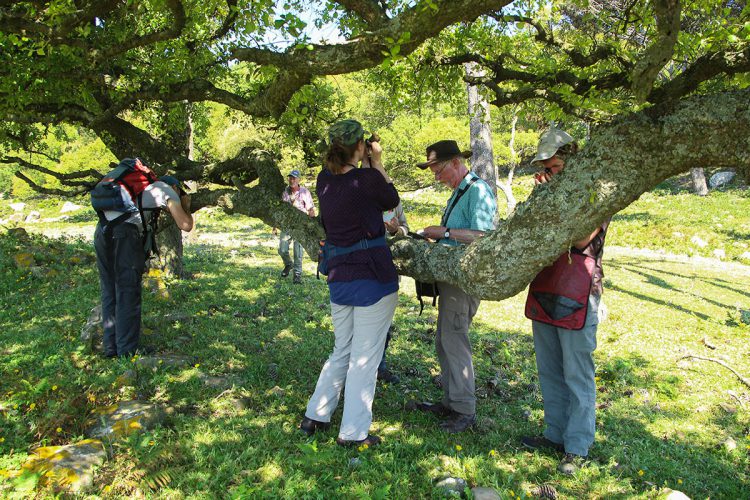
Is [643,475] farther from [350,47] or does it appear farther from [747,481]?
[350,47]

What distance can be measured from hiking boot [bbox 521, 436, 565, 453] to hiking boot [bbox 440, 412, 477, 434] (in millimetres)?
508

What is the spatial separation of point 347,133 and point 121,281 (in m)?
3.59

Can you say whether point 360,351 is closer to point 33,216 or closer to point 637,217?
point 637,217

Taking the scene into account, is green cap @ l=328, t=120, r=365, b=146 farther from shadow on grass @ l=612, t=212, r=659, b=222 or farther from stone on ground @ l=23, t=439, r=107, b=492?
shadow on grass @ l=612, t=212, r=659, b=222

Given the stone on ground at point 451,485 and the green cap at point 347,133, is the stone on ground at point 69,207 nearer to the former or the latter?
the green cap at point 347,133

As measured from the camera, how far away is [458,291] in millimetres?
4730

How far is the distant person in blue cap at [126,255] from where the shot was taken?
5871 mm

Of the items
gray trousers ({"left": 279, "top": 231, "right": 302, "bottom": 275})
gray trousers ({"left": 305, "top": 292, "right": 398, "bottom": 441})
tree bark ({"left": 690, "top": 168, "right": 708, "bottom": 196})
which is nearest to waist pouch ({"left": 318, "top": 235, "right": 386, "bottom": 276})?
gray trousers ({"left": 305, "top": 292, "right": 398, "bottom": 441})

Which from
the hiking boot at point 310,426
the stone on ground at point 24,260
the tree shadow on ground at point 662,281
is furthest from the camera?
the tree shadow on ground at point 662,281

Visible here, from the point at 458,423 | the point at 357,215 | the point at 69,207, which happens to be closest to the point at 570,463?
the point at 458,423

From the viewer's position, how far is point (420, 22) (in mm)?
4234

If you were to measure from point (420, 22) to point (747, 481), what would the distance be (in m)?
4.79

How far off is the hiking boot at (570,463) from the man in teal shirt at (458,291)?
2.99 feet

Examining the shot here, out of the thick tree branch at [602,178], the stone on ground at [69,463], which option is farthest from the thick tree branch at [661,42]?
the stone on ground at [69,463]
